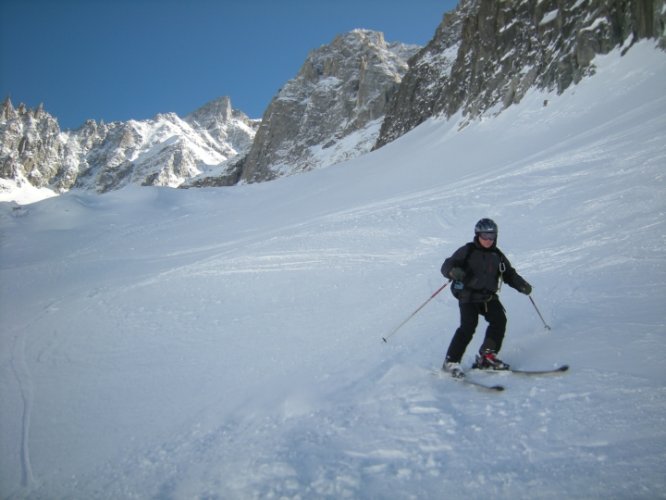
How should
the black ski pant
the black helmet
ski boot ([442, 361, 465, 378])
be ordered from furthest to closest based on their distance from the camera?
the black helmet
the black ski pant
ski boot ([442, 361, 465, 378])

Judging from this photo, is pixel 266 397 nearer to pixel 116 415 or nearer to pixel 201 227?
pixel 116 415

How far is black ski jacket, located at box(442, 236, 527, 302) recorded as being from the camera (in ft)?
14.3

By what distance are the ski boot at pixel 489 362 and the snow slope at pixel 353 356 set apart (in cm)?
17

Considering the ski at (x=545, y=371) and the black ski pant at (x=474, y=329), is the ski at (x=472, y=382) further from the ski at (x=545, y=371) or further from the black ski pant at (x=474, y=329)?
the ski at (x=545, y=371)

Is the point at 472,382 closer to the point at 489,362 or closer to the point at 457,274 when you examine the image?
the point at 489,362

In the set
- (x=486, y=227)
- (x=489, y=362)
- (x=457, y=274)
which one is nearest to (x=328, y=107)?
(x=486, y=227)

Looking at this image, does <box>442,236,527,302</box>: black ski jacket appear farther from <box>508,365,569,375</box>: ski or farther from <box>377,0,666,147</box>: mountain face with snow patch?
<box>377,0,666,147</box>: mountain face with snow patch

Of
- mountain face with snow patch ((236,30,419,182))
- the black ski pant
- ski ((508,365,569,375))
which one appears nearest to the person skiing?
the black ski pant

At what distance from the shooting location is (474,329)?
14.1 ft

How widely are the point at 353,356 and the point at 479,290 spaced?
1783mm

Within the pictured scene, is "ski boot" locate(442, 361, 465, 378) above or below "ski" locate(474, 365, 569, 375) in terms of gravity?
above

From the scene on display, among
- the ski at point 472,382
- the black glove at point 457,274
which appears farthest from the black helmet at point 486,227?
the ski at point 472,382

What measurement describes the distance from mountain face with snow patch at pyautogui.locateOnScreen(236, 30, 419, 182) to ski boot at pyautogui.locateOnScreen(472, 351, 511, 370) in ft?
329

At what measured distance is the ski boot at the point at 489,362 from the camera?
13.4 ft
